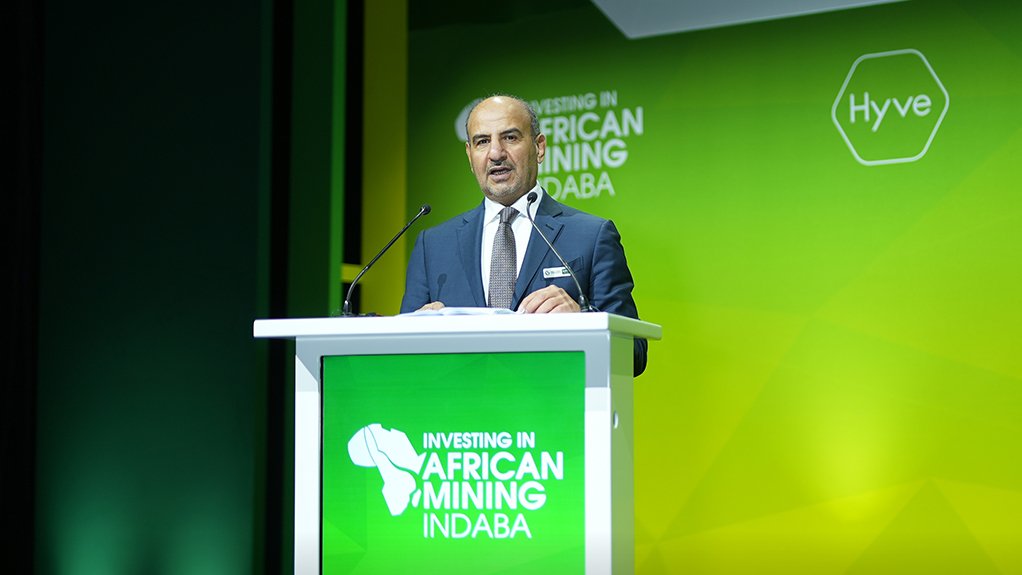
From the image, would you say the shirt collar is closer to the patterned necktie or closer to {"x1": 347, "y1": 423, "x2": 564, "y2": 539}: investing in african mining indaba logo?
the patterned necktie

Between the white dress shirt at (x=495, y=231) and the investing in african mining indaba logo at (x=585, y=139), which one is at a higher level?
the investing in african mining indaba logo at (x=585, y=139)

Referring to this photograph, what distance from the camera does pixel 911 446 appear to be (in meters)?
4.12

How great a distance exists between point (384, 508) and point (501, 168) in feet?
3.03

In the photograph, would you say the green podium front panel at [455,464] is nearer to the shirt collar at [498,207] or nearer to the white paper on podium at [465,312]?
the white paper on podium at [465,312]

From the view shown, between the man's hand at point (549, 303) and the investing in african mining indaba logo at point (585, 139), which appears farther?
the investing in african mining indaba logo at point (585, 139)

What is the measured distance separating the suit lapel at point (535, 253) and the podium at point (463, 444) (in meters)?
0.39

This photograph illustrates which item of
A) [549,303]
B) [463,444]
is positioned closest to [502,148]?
[549,303]

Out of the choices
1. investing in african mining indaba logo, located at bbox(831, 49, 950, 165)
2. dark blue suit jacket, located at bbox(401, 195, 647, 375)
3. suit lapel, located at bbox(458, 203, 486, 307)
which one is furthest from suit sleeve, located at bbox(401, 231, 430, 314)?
investing in african mining indaba logo, located at bbox(831, 49, 950, 165)

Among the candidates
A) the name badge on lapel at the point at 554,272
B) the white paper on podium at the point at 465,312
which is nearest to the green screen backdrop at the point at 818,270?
the name badge on lapel at the point at 554,272

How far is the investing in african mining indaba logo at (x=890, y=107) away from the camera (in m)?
4.20

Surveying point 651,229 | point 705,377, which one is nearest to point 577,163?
point 651,229

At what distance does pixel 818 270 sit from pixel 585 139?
3.79 ft

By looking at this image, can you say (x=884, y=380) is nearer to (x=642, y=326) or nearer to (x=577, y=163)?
(x=577, y=163)

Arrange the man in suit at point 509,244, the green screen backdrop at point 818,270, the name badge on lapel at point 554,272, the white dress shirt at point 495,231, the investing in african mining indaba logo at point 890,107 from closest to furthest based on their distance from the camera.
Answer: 1. the name badge on lapel at point 554,272
2. the man in suit at point 509,244
3. the white dress shirt at point 495,231
4. the green screen backdrop at point 818,270
5. the investing in african mining indaba logo at point 890,107
